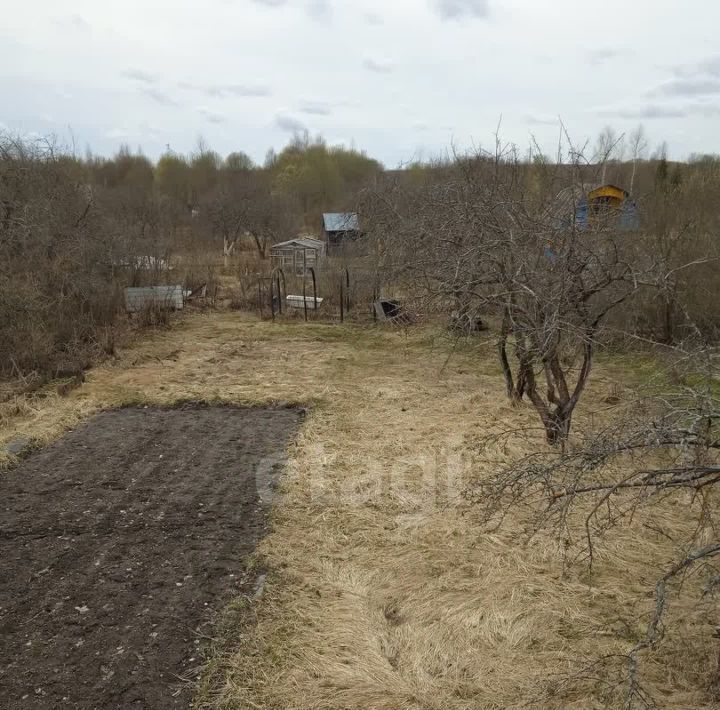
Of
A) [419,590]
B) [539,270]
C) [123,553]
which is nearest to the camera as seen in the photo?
[419,590]

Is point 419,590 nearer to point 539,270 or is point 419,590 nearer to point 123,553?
point 123,553

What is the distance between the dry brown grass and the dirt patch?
0.32 meters

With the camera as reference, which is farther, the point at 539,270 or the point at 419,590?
the point at 539,270

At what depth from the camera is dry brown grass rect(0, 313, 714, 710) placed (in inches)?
122

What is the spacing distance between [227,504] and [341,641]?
2069 mm

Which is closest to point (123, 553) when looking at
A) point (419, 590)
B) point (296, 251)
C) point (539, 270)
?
point (419, 590)

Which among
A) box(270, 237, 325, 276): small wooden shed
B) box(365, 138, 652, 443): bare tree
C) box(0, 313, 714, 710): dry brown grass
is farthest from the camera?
box(270, 237, 325, 276): small wooden shed

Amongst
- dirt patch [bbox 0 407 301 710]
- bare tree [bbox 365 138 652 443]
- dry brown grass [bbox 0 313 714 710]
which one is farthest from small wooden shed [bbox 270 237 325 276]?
bare tree [bbox 365 138 652 443]

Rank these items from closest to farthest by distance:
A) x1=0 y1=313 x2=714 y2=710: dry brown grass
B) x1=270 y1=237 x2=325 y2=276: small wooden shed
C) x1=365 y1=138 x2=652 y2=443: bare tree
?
x1=0 y1=313 x2=714 y2=710: dry brown grass, x1=365 y1=138 x2=652 y2=443: bare tree, x1=270 y1=237 x2=325 y2=276: small wooden shed

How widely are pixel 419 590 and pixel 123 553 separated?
7.08ft

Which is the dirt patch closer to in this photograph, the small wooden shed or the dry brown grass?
the dry brown grass

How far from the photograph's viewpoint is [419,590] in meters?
3.96

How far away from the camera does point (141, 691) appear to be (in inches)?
120

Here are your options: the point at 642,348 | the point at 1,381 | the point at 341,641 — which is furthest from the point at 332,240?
the point at 341,641
